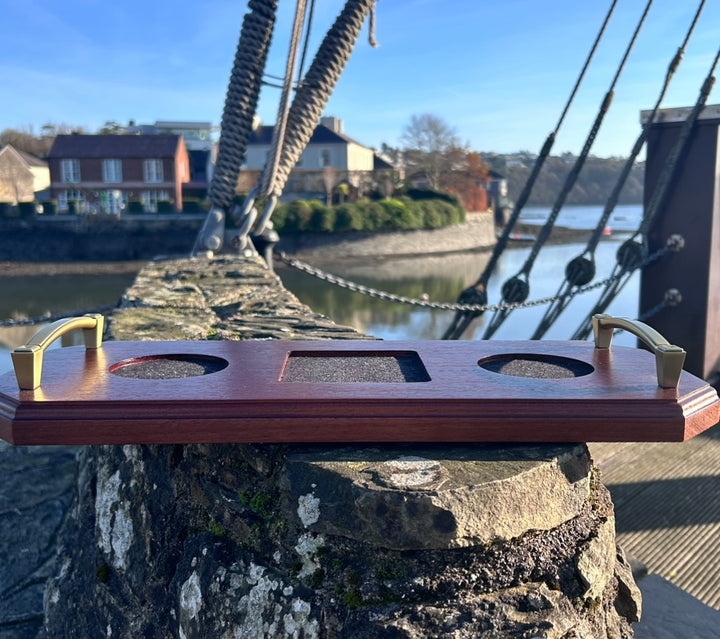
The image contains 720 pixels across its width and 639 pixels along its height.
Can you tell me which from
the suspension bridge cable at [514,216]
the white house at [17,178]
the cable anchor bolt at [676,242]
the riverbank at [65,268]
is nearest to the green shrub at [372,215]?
Result: the riverbank at [65,268]

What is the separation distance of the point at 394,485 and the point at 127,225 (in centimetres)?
3595

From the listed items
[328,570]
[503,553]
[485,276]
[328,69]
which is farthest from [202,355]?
[485,276]

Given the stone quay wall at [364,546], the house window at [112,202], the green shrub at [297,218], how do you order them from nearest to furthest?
the stone quay wall at [364,546], the house window at [112,202], the green shrub at [297,218]

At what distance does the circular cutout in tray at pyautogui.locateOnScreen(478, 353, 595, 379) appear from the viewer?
6.53 ft

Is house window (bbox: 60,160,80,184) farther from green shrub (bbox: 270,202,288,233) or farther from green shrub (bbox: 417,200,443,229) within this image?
green shrub (bbox: 417,200,443,229)

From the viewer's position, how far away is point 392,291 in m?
26.2

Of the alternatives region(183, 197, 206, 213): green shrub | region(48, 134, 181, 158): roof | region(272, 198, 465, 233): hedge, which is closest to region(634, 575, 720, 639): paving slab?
region(272, 198, 465, 233): hedge

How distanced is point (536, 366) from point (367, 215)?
37358 millimetres

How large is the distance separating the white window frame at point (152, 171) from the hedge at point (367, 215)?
756 cm

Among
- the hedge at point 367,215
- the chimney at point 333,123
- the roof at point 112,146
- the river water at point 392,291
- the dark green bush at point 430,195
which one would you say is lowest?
the river water at point 392,291

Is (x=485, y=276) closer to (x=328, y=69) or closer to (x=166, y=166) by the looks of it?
(x=328, y=69)

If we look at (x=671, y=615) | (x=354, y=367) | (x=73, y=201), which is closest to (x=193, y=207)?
(x=73, y=201)

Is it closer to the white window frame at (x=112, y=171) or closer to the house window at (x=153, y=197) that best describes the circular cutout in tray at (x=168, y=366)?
the house window at (x=153, y=197)

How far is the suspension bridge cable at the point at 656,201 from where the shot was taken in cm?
582
